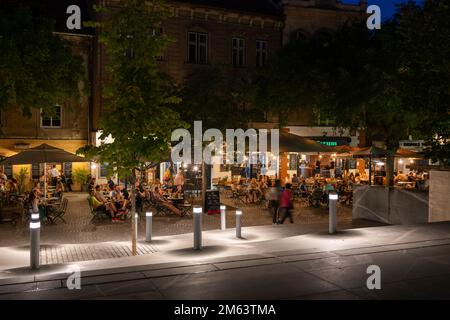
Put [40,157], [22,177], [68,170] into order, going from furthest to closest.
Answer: [68,170] < [22,177] < [40,157]

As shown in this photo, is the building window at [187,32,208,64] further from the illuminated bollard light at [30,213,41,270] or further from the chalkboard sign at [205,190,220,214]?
the illuminated bollard light at [30,213,41,270]

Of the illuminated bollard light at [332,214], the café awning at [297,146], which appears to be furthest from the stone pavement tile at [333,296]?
the café awning at [297,146]

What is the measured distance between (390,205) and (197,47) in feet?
53.4

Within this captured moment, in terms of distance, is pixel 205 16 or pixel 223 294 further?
pixel 205 16

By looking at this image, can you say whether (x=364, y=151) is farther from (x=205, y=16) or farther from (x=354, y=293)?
(x=354, y=293)

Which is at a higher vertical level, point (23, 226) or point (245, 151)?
point (245, 151)

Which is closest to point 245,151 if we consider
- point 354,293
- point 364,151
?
point 364,151

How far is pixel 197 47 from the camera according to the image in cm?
2772

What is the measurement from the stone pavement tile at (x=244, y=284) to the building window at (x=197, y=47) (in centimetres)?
2167

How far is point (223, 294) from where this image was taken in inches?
245

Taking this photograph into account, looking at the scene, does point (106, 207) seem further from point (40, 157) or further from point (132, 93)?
point (132, 93)

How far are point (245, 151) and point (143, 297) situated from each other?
43.2ft
